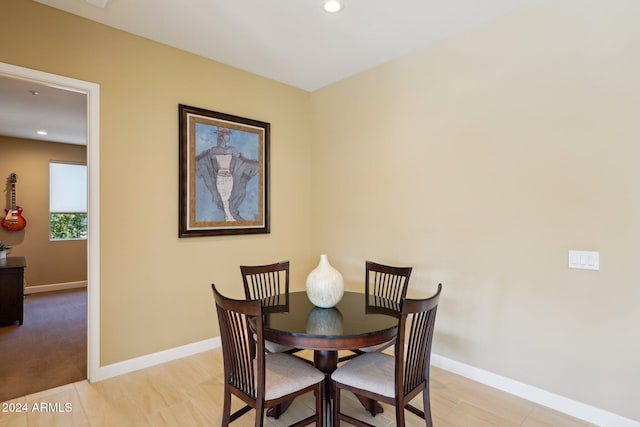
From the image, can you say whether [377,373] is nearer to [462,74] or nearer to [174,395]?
[174,395]

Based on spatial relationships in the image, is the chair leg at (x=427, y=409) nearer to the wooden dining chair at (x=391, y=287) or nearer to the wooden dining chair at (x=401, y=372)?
the wooden dining chair at (x=401, y=372)

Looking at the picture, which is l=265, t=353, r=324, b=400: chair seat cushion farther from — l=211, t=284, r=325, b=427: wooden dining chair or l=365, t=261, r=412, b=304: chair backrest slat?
l=365, t=261, r=412, b=304: chair backrest slat

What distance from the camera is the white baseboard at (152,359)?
8.78 ft

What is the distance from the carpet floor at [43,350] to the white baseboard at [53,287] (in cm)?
99

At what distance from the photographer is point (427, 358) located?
190 cm

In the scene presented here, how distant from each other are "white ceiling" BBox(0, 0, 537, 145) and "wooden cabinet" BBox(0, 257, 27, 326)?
3232 mm

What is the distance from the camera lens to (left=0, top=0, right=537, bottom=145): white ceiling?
2432 mm

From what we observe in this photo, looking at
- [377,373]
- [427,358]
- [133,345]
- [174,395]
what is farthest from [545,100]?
[133,345]

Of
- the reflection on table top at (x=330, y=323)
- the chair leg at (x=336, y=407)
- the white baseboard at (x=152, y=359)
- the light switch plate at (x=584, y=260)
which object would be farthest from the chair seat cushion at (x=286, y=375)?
the light switch plate at (x=584, y=260)

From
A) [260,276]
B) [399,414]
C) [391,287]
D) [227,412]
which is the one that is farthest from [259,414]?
[391,287]

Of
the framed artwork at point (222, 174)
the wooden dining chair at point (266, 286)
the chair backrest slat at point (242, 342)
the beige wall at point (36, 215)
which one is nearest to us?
the chair backrest slat at point (242, 342)

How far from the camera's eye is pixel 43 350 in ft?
10.7

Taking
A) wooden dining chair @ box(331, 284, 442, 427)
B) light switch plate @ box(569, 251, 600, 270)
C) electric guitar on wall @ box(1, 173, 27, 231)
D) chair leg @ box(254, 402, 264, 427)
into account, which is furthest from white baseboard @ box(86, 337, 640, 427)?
electric guitar on wall @ box(1, 173, 27, 231)

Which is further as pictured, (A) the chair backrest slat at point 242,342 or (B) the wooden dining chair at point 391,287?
(B) the wooden dining chair at point 391,287
